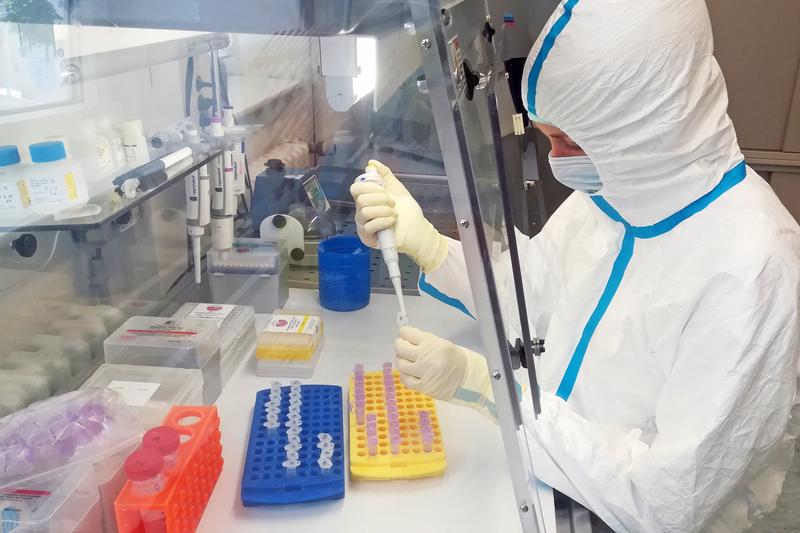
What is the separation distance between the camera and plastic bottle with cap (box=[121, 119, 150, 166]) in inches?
49.1

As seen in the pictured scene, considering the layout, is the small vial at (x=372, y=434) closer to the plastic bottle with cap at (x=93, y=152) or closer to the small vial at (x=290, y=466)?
the small vial at (x=290, y=466)

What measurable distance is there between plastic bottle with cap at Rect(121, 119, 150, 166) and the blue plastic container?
510 millimetres

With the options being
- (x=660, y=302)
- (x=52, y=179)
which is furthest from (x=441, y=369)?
(x=52, y=179)

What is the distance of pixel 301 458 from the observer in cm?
101

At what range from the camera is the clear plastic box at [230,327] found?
1303 millimetres

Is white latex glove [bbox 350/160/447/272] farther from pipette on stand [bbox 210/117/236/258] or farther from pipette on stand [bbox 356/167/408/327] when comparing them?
pipette on stand [bbox 210/117/236/258]

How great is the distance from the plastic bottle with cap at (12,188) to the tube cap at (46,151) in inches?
1.1

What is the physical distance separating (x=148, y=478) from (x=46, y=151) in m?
0.52

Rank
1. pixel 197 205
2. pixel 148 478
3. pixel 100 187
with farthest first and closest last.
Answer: pixel 197 205 < pixel 100 187 < pixel 148 478

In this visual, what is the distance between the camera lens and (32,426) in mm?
866

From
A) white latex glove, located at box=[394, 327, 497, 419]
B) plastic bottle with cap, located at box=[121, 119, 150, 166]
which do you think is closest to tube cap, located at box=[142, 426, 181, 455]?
white latex glove, located at box=[394, 327, 497, 419]

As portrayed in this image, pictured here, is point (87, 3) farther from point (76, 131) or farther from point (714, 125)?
point (714, 125)

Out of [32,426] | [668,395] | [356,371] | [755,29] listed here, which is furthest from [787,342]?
[755,29]

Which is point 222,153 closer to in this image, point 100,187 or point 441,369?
point 100,187
